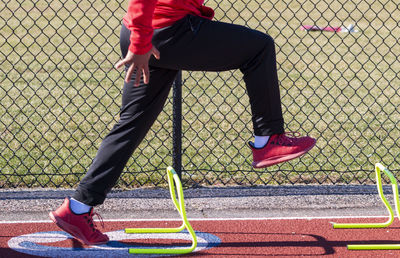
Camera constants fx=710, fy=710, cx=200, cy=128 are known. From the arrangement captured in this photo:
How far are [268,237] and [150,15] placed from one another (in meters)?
1.76

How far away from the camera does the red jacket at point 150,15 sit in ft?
10.8

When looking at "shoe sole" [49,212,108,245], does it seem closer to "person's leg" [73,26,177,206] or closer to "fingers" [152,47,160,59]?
"person's leg" [73,26,177,206]

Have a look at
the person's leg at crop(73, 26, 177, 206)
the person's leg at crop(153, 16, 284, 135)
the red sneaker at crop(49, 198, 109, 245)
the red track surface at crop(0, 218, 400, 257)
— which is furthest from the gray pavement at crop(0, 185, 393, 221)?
the person's leg at crop(153, 16, 284, 135)

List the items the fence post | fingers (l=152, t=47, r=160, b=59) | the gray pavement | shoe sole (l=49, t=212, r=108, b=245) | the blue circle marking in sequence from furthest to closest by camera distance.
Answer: the fence post → the gray pavement → the blue circle marking → shoe sole (l=49, t=212, r=108, b=245) → fingers (l=152, t=47, r=160, b=59)

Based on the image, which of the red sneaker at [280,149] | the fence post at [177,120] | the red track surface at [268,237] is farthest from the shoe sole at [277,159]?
the fence post at [177,120]

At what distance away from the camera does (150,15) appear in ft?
10.8

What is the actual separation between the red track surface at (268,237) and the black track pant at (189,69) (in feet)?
1.99

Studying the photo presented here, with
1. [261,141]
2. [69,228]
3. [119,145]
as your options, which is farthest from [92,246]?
[261,141]

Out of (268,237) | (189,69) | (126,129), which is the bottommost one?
(268,237)

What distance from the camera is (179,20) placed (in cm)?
354

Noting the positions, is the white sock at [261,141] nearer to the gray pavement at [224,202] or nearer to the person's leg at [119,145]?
the person's leg at [119,145]

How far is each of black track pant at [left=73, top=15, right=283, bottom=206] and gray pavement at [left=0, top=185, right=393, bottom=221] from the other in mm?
1023

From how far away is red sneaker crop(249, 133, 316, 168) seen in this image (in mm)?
3850

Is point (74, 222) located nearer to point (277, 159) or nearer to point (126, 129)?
point (126, 129)
